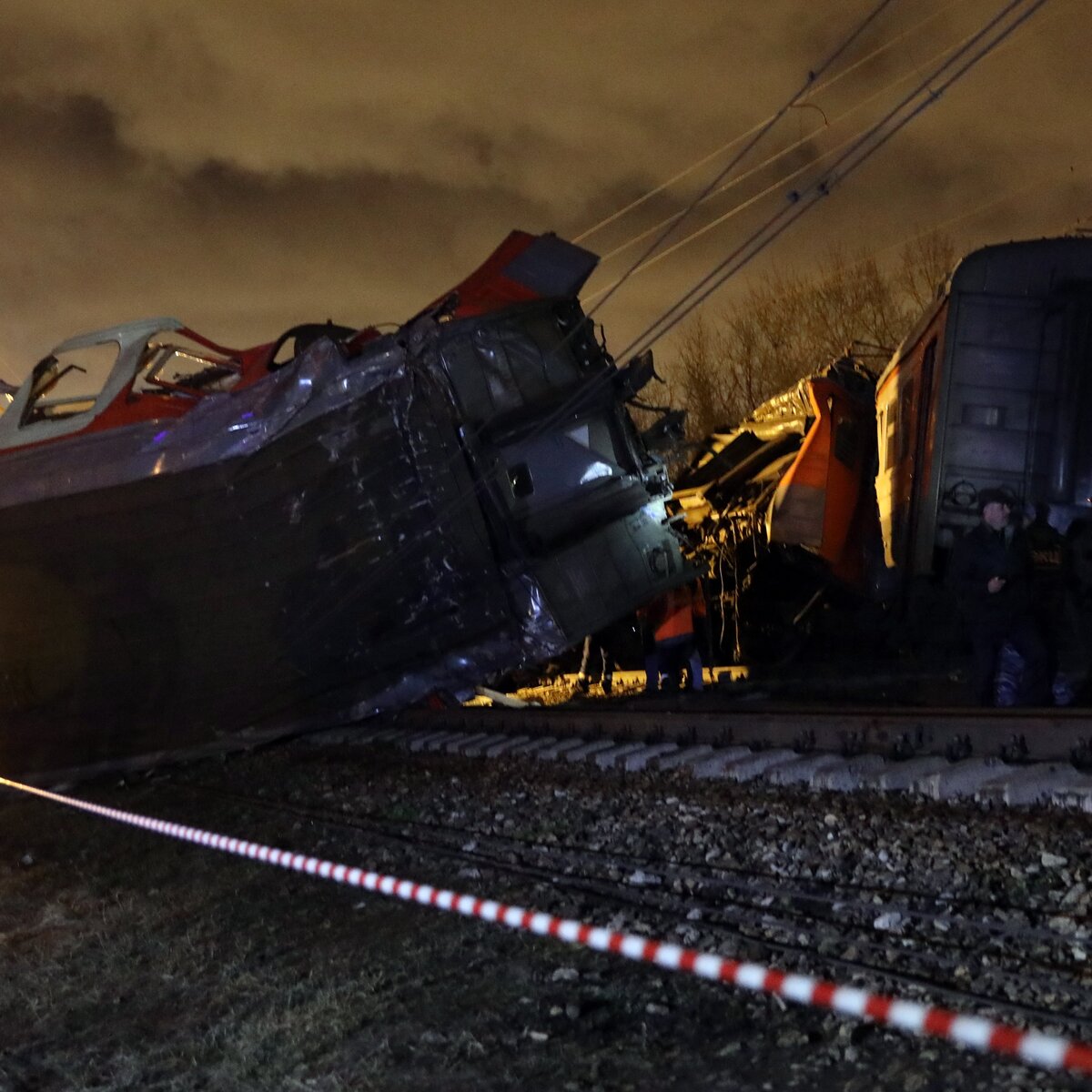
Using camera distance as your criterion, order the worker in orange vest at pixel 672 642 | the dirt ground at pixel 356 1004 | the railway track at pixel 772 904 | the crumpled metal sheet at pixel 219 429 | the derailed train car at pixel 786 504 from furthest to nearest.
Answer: the worker in orange vest at pixel 672 642 < the derailed train car at pixel 786 504 < the crumpled metal sheet at pixel 219 429 < the railway track at pixel 772 904 < the dirt ground at pixel 356 1004

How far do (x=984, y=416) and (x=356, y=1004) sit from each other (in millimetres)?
6287

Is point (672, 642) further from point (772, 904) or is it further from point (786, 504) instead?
point (772, 904)

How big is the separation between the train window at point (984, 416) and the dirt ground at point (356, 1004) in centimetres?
388

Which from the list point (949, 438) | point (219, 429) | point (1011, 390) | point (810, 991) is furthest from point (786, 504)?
point (810, 991)

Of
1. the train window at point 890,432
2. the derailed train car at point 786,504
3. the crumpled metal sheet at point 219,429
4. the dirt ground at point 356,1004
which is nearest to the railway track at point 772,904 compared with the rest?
the dirt ground at point 356,1004

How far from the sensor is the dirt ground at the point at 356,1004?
3064 millimetres

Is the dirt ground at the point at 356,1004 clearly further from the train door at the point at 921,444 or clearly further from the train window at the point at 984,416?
the train window at the point at 984,416

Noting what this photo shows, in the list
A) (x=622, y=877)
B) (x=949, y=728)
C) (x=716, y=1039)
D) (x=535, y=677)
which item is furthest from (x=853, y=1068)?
(x=535, y=677)

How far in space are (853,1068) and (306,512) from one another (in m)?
5.87

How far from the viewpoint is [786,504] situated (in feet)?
30.1

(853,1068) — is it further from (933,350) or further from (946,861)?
(933,350)

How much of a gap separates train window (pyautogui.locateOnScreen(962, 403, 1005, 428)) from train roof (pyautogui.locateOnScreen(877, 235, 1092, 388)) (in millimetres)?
798

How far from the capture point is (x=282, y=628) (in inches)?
330

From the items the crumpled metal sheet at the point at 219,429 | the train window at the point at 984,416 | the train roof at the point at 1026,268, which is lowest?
the crumpled metal sheet at the point at 219,429
